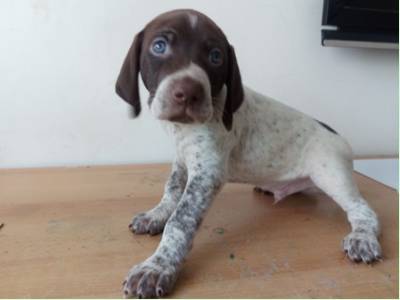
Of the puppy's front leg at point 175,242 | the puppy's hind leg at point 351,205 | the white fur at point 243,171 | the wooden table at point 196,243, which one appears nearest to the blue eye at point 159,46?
the white fur at point 243,171

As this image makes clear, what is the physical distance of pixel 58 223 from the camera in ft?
5.76

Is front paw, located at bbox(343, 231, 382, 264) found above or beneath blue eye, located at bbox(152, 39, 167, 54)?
beneath

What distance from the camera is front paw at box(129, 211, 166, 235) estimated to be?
5.60ft

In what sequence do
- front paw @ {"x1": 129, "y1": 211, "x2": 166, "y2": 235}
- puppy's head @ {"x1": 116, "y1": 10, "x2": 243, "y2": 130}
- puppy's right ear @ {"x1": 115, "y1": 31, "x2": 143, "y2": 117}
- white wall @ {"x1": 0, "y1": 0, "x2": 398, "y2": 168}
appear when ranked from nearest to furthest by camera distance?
puppy's head @ {"x1": 116, "y1": 10, "x2": 243, "y2": 130}, puppy's right ear @ {"x1": 115, "y1": 31, "x2": 143, "y2": 117}, front paw @ {"x1": 129, "y1": 211, "x2": 166, "y2": 235}, white wall @ {"x1": 0, "y1": 0, "x2": 398, "y2": 168}

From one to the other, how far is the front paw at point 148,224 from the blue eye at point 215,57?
0.66m

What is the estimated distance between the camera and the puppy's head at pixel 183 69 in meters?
1.37

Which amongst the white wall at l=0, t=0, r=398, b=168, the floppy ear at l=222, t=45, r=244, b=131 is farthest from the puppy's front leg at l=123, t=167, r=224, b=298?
the white wall at l=0, t=0, r=398, b=168

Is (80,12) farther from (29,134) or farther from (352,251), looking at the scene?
(352,251)

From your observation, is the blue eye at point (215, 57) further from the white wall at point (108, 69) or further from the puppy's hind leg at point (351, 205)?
the white wall at point (108, 69)

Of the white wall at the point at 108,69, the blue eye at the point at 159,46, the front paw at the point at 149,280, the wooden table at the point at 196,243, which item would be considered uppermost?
the blue eye at the point at 159,46

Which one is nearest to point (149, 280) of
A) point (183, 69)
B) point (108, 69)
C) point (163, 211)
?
point (163, 211)

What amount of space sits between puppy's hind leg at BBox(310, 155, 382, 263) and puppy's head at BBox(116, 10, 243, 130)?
543 mm

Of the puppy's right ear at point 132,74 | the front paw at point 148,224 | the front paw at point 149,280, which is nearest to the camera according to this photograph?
the front paw at point 149,280

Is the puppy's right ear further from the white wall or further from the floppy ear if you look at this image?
the white wall
